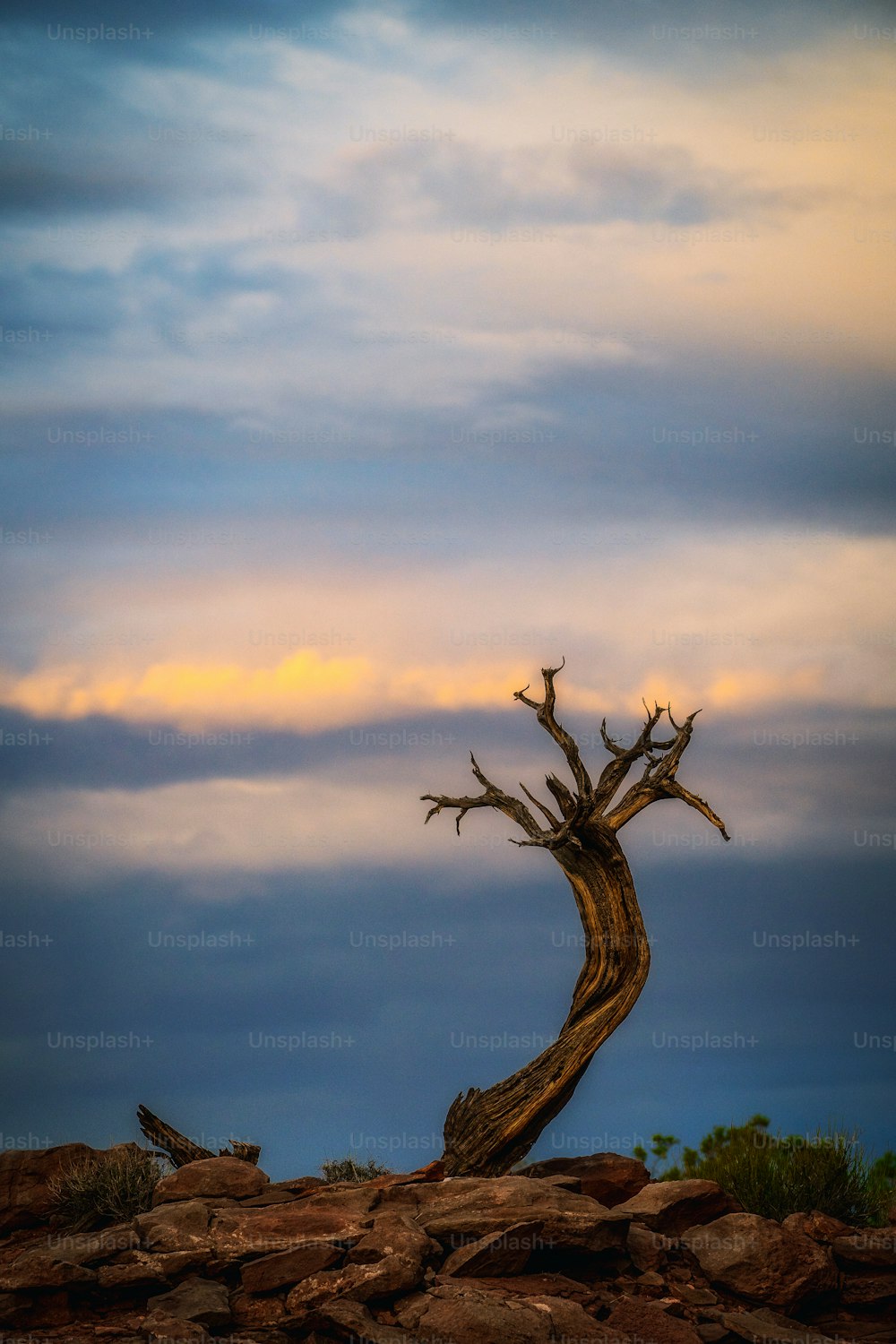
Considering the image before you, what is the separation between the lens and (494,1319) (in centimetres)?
1530

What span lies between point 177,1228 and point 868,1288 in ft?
31.1

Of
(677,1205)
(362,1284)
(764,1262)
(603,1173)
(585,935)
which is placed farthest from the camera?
(585,935)

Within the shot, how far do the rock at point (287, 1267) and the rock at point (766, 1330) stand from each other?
5.06m

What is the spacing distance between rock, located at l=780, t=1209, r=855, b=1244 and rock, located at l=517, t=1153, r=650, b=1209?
2.42 m

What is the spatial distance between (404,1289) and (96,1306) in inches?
159

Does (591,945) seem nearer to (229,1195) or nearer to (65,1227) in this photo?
(229,1195)

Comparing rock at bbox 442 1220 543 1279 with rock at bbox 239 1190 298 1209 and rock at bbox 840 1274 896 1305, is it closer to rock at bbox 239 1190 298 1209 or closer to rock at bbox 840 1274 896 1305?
rock at bbox 239 1190 298 1209

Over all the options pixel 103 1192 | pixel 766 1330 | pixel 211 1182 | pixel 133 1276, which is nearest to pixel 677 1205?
pixel 766 1330

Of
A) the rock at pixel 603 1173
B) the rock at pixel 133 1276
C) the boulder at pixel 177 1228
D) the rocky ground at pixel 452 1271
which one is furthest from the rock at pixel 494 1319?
the rock at pixel 603 1173

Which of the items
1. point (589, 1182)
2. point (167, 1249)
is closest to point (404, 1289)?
point (167, 1249)

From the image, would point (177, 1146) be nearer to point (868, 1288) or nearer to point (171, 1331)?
point (171, 1331)

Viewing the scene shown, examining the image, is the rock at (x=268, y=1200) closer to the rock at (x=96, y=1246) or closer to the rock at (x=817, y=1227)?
the rock at (x=96, y=1246)

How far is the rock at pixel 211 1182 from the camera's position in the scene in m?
19.5

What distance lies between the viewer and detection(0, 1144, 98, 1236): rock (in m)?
20.4
